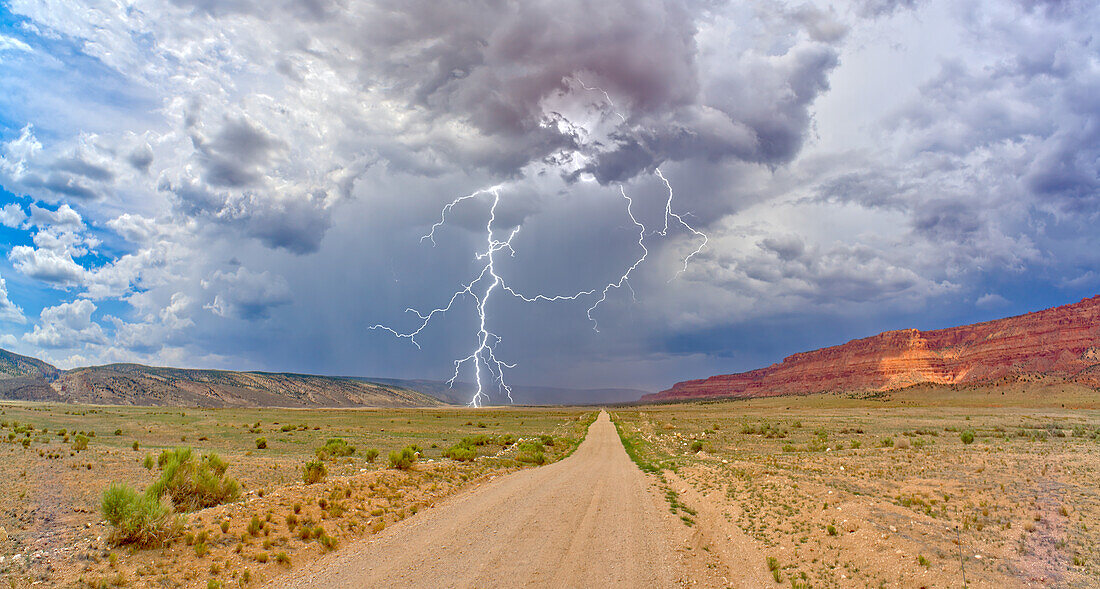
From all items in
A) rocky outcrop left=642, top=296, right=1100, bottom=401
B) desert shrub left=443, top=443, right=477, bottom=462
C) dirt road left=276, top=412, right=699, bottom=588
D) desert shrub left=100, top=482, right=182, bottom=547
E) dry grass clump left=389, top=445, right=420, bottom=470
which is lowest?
desert shrub left=443, top=443, right=477, bottom=462

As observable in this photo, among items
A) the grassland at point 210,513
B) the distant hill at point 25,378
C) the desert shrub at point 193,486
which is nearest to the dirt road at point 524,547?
the grassland at point 210,513

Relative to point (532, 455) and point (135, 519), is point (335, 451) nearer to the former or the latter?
point (532, 455)

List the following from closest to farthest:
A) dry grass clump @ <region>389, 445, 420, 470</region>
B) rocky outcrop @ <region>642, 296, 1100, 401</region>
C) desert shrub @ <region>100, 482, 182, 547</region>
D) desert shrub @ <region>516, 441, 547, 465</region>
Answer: desert shrub @ <region>100, 482, 182, 547</region> < dry grass clump @ <region>389, 445, 420, 470</region> < desert shrub @ <region>516, 441, 547, 465</region> < rocky outcrop @ <region>642, 296, 1100, 401</region>

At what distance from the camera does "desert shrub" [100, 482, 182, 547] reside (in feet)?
35.4

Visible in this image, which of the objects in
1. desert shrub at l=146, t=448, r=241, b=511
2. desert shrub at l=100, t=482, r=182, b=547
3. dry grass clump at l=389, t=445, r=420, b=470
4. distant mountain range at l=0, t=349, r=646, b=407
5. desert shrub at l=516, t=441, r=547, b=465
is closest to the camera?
desert shrub at l=100, t=482, r=182, b=547

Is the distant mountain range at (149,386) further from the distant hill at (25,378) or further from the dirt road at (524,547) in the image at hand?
the dirt road at (524,547)

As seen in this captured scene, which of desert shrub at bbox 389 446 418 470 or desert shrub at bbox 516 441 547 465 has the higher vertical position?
desert shrub at bbox 389 446 418 470

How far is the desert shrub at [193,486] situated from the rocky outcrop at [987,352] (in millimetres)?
128768

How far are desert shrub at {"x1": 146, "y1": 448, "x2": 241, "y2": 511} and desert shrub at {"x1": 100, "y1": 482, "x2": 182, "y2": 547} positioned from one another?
2.56m

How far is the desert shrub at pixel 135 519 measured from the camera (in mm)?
10797

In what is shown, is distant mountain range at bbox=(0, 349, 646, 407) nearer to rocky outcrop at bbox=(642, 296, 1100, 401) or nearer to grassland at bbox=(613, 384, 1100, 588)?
grassland at bbox=(613, 384, 1100, 588)

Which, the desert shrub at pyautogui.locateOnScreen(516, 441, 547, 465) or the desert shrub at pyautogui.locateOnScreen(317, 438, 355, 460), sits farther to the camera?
the desert shrub at pyautogui.locateOnScreen(516, 441, 547, 465)

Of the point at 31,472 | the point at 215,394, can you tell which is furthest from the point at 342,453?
the point at 215,394

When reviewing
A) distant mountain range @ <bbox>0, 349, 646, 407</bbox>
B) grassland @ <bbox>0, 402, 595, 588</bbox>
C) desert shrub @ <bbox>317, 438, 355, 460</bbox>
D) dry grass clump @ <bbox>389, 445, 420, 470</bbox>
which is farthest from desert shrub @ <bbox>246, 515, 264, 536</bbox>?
distant mountain range @ <bbox>0, 349, 646, 407</bbox>
